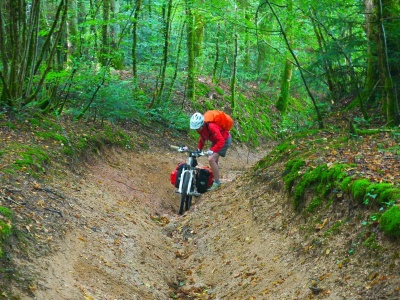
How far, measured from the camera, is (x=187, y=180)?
1102 cm

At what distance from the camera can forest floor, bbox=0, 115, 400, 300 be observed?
535 centimetres

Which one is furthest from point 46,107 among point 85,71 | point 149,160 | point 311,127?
point 311,127

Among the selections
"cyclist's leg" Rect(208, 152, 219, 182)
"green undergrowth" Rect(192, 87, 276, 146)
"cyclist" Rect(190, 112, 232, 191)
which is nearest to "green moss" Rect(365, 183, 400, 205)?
"cyclist" Rect(190, 112, 232, 191)

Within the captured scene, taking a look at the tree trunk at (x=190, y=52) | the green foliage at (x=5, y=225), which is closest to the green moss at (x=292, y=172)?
the green foliage at (x=5, y=225)

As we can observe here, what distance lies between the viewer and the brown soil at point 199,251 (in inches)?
213

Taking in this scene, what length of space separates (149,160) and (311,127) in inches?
207

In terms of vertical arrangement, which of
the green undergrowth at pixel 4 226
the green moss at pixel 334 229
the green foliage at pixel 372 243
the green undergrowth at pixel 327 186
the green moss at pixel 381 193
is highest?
the green moss at pixel 381 193

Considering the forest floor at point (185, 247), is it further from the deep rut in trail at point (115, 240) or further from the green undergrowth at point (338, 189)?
the green undergrowth at point (338, 189)

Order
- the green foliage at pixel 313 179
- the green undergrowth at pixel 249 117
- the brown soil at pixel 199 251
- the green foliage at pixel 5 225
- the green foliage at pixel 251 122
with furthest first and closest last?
the green foliage at pixel 251 122
the green undergrowth at pixel 249 117
the green foliage at pixel 313 179
the green foliage at pixel 5 225
the brown soil at pixel 199 251

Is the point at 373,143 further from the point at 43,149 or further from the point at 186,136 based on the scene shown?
the point at 186,136

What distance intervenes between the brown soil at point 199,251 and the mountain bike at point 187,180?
0.31 m

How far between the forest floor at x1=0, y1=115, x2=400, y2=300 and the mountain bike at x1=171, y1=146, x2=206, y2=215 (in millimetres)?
262

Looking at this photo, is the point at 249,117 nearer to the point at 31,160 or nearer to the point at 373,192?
the point at 31,160

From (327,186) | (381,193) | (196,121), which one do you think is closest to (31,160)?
(196,121)
